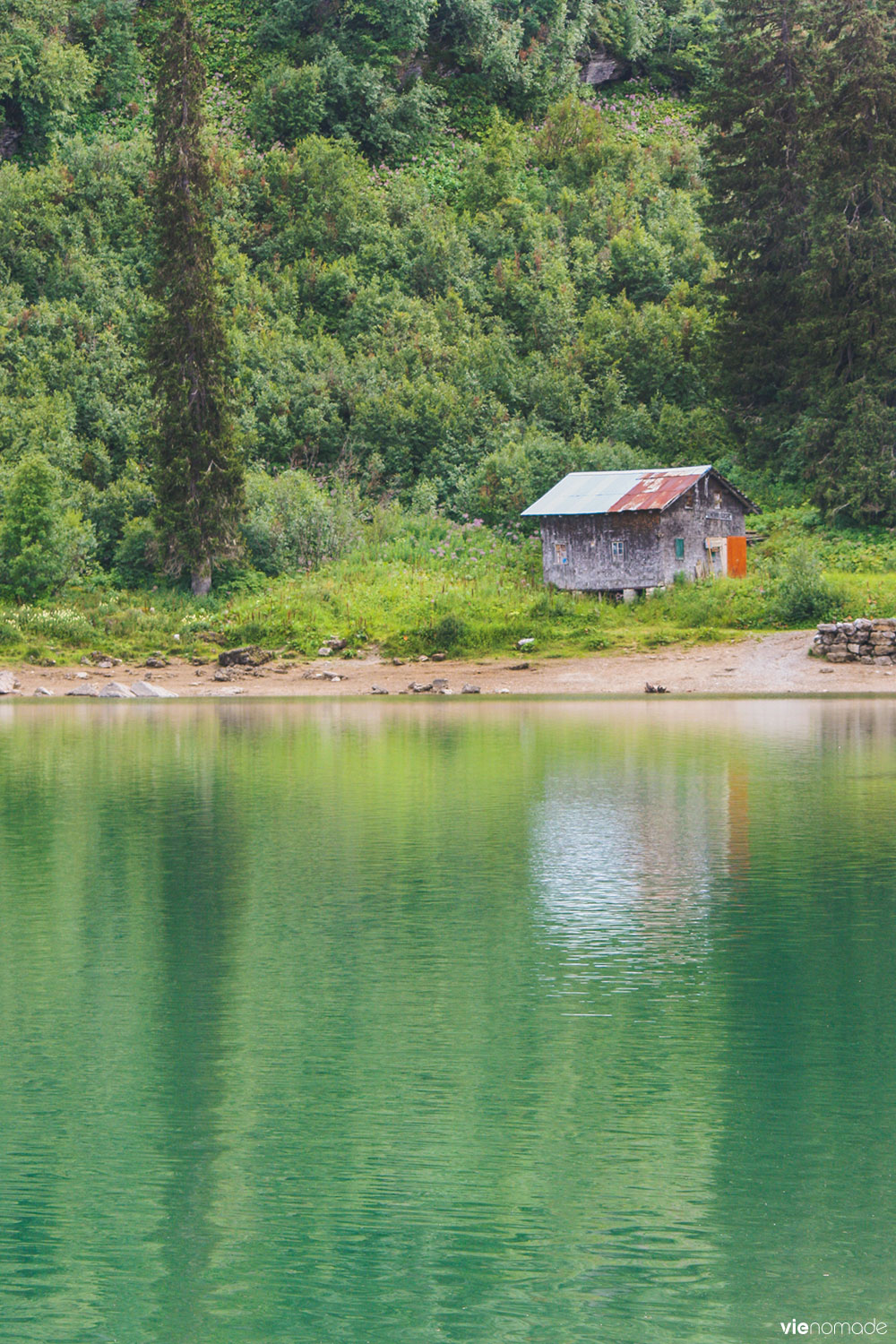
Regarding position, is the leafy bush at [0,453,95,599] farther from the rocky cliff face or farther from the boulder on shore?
the rocky cliff face

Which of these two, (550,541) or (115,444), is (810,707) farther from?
(115,444)

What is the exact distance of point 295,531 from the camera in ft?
217

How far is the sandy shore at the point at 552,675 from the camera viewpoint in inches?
2080

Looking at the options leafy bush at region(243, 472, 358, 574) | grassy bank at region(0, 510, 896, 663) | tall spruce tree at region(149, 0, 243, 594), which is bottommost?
grassy bank at region(0, 510, 896, 663)

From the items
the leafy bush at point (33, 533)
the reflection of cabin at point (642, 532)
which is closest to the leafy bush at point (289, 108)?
the leafy bush at point (33, 533)

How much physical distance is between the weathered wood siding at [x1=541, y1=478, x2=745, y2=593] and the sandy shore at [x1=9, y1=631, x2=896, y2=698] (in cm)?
678

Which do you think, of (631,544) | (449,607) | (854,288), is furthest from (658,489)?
(854,288)

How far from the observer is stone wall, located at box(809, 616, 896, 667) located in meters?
54.2

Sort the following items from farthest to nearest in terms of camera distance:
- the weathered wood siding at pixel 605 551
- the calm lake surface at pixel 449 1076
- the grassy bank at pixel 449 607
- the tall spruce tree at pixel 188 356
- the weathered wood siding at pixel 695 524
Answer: the tall spruce tree at pixel 188 356 → the weathered wood siding at pixel 695 524 → the weathered wood siding at pixel 605 551 → the grassy bank at pixel 449 607 → the calm lake surface at pixel 449 1076

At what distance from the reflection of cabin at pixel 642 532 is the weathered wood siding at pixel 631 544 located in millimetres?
37

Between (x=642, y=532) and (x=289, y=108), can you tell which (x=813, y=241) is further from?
(x=289, y=108)

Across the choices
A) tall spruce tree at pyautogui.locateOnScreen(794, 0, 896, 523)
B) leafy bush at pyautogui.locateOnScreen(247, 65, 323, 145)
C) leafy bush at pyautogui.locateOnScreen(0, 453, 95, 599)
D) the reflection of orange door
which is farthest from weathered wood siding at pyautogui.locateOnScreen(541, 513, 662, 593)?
leafy bush at pyautogui.locateOnScreen(247, 65, 323, 145)

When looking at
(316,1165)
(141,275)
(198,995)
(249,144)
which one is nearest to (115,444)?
(141,275)

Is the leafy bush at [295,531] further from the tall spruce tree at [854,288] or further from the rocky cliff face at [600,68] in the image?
the rocky cliff face at [600,68]
